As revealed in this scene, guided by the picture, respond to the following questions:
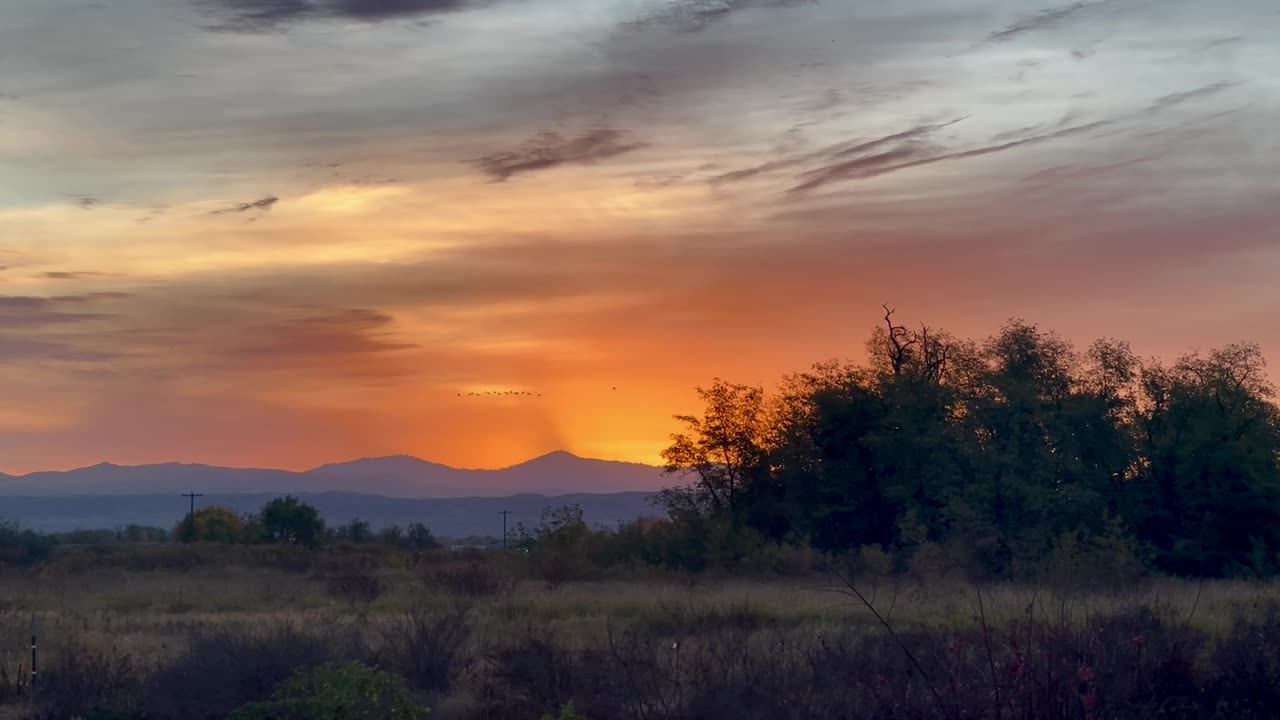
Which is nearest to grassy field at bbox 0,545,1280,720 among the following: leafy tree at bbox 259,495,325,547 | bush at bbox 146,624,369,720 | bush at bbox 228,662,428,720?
bush at bbox 146,624,369,720

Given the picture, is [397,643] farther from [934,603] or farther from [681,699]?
[934,603]

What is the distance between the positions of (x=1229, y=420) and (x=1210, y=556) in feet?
16.0

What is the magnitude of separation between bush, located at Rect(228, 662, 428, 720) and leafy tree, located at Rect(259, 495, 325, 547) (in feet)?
197

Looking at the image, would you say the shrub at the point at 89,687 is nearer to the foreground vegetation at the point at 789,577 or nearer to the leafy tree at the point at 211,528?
the foreground vegetation at the point at 789,577

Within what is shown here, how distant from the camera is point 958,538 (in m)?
42.4

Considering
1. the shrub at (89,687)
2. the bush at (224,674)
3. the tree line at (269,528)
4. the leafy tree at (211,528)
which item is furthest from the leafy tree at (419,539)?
the bush at (224,674)

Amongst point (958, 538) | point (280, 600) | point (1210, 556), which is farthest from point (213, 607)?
point (1210, 556)

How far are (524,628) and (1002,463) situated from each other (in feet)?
80.4

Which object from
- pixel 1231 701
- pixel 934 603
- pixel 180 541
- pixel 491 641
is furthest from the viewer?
pixel 180 541

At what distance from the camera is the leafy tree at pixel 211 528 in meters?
73.3

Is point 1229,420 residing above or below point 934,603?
above

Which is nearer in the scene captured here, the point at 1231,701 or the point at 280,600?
the point at 1231,701

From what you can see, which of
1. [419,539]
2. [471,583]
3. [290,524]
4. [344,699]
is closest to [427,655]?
[344,699]

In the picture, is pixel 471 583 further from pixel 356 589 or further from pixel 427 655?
pixel 427 655
